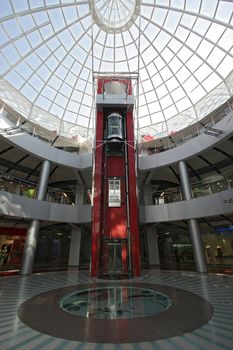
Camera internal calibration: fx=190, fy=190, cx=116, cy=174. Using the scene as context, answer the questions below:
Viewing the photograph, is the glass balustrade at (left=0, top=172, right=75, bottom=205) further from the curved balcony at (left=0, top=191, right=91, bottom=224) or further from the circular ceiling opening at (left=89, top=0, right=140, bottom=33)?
the circular ceiling opening at (left=89, top=0, right=140, bottom=33)

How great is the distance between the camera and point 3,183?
1759 centimetres

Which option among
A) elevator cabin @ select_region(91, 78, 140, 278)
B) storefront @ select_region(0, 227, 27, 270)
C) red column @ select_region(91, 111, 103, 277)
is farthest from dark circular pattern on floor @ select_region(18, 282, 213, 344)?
storefront @ select_region(0, 227, 27, 270)

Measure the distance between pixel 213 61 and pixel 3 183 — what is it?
2586cm

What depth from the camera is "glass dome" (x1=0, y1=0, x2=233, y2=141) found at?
2007 centimetres

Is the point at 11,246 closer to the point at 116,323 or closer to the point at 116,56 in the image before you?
the point at 116,323

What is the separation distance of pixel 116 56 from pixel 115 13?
15.5ft

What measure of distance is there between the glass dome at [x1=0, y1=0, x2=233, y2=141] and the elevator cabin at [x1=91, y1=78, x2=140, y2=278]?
10.8ft

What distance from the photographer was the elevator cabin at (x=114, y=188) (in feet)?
48.9

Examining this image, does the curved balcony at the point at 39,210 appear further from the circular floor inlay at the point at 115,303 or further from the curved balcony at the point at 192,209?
the circular floor inlay at the point at 115,303

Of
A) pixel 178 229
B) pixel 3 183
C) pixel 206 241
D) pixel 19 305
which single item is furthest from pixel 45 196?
pixel 206 241

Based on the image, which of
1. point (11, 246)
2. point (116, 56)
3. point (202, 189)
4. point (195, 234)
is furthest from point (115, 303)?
point (116, 56)

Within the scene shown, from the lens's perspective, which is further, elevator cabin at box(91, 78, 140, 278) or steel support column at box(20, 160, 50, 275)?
→ steel support column at box(20, 160, 50, 275)

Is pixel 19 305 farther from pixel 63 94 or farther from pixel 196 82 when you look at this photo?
pixel 196 82

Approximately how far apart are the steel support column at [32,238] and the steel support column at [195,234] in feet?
46.4
